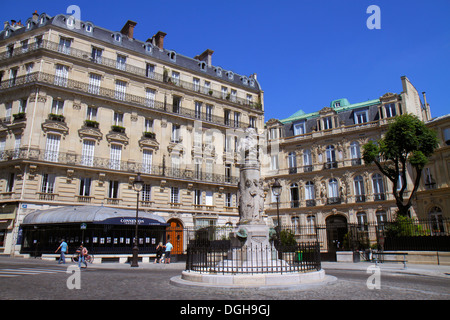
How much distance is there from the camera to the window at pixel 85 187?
25.8 m

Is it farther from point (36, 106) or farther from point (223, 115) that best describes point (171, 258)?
point (223, 115)

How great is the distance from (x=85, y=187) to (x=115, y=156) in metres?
3.64

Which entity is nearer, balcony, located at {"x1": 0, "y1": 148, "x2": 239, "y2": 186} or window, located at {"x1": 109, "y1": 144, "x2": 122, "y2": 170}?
balcony, located at {"x1": 0, "y1": 148, "x2": 239, "y2": 186}

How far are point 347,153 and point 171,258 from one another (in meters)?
22.3

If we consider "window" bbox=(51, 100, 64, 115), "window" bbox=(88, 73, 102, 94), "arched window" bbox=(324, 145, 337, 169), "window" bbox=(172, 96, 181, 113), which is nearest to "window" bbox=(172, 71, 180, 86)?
"window" bbox=(172, 96, 181, 113)

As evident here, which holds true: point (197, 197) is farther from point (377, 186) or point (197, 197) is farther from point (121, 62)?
point (377, 186)

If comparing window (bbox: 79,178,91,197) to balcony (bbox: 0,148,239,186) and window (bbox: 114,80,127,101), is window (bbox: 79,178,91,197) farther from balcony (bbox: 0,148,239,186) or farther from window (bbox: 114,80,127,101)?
window (bbox: 114,80,127,101)

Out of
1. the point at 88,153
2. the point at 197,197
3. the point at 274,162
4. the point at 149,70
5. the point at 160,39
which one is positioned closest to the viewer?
the point at 88,153

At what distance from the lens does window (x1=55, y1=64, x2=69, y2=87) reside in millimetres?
26609

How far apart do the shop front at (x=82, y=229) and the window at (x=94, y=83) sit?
1044 cm

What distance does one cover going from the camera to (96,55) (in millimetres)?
29297

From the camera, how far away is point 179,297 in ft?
24.2

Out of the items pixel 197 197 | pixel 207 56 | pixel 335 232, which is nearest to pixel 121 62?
pixel 207 56

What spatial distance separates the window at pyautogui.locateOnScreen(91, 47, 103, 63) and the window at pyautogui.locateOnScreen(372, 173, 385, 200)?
28526mm
